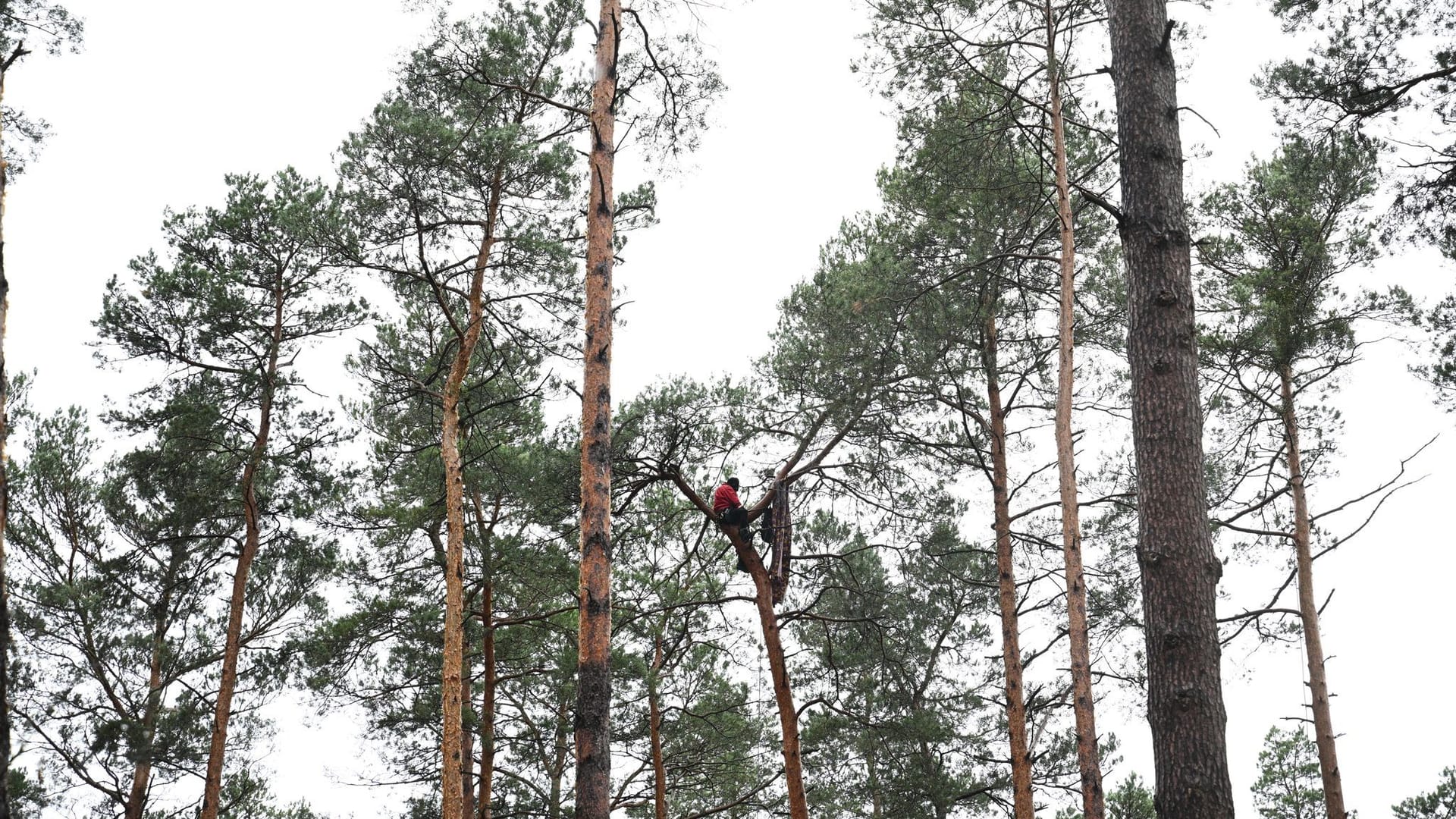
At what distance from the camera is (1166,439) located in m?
4.63

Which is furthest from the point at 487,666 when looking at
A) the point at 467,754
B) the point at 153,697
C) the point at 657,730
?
the point at 153,697

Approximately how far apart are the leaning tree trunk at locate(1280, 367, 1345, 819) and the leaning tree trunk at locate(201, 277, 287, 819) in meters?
11.8

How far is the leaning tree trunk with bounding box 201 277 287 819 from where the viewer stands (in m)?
12.6

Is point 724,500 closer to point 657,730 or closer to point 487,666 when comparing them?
point 487,666

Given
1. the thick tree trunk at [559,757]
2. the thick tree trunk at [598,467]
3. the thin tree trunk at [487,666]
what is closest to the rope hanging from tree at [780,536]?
the thick tree trunk at [598,467]

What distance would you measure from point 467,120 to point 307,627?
7352 millimetres

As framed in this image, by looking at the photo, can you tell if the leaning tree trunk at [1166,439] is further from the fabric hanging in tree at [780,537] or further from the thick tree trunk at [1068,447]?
the thick tree trunk at [1068,447]

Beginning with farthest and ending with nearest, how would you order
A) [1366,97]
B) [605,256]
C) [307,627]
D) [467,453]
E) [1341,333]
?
[307,627] < [467,453] < [1341,333] < [605,256] < [1366,97]

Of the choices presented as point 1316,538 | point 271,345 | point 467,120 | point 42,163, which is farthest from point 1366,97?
point 271,345

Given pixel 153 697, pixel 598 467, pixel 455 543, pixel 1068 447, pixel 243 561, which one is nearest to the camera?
pixel 598 467

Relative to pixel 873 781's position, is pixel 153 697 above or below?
above

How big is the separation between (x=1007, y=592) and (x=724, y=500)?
4777 mm

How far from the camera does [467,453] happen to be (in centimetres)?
1346

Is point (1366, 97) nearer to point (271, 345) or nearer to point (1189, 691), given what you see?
point (1189, 691)
